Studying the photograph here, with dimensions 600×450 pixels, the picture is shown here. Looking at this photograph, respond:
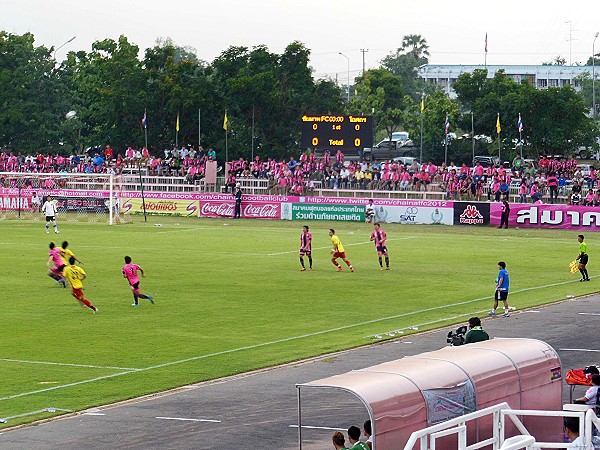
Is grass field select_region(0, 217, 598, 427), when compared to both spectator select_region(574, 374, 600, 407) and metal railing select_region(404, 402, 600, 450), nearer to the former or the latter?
spectator select_region(574, 374, 600, 407)

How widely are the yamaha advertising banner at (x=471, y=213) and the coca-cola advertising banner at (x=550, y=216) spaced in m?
0.49

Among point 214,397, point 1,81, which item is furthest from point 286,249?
point 1,81

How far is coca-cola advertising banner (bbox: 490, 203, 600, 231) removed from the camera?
6481 cm

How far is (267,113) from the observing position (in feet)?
298

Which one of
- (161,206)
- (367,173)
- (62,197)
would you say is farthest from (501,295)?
(62,197)

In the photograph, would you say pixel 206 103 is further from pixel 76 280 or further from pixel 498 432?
pixel 498 432

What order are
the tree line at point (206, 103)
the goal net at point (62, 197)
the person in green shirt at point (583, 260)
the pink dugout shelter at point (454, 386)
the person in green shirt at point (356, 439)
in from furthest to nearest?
1. the tree line at point (206, 103)
2. the goal net at point (62, 197)
3. the person in green shirt at point (583, 260)
4. the pink dugout shelter at point (454, 386)
5. the person in green shirt at point (356, 439)

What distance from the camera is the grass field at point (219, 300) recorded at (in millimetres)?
25156

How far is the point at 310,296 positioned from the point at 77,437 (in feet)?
61.9

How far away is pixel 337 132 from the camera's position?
247 ft

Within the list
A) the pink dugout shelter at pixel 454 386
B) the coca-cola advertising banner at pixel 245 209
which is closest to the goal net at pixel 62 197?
the coca-cola advertising banner at pixel 245 209

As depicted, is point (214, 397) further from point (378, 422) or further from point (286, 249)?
point (286, 249)

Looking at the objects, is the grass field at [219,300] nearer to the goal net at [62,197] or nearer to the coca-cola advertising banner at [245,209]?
the coca-cola advertising banner at [245,209]

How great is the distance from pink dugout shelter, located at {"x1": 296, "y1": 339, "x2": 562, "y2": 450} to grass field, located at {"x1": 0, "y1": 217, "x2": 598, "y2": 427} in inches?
319
